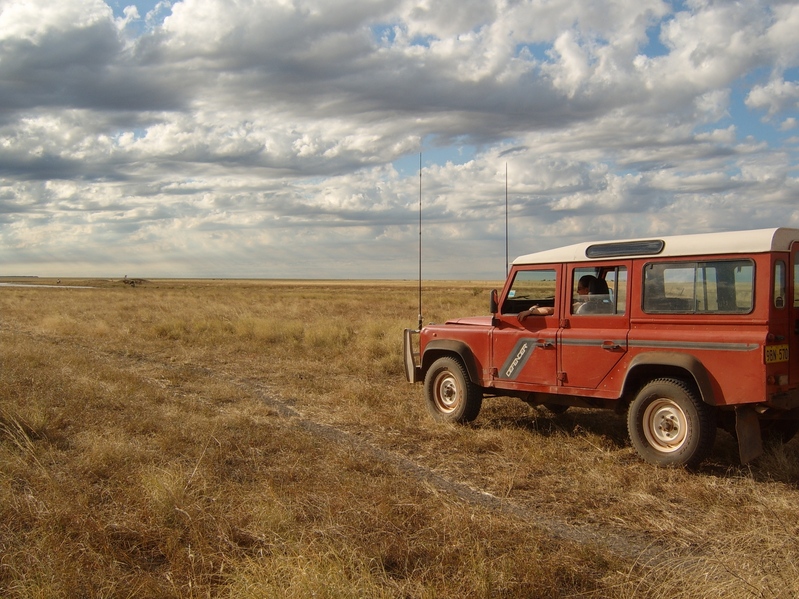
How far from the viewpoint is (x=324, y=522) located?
4.88m

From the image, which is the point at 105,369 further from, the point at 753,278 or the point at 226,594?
the point at 753,278

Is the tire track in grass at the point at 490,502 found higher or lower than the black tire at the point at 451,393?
lower

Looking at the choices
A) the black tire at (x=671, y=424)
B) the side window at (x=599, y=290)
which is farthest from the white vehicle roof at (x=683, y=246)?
the black tire at (x=671, y=424)

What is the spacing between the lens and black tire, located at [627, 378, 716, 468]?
618 centimetres

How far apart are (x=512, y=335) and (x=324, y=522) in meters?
3.60

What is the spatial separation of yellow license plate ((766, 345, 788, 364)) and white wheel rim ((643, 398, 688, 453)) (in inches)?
36.0

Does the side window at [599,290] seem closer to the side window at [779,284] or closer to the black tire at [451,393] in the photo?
the side window at [779,284]

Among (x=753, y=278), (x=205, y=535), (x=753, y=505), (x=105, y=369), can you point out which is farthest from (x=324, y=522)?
(x=105, y=369)

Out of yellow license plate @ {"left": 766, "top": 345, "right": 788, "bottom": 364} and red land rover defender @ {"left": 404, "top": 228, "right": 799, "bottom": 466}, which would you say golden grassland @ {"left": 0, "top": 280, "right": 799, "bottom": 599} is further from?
yellow license plate @ {"left": 766, "top": 345, "right": 788, "bottom": 364}

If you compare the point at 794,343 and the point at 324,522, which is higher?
the point at 794,343

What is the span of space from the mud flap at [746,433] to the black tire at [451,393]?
306 centimetres

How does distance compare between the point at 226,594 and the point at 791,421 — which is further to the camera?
the point at 791,421

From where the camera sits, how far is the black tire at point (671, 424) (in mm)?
6180

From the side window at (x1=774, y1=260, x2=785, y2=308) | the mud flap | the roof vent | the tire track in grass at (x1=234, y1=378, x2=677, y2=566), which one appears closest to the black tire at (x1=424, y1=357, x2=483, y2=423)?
the tire track in grass at (x1=234, y1=378, x2=677, y2=566)
